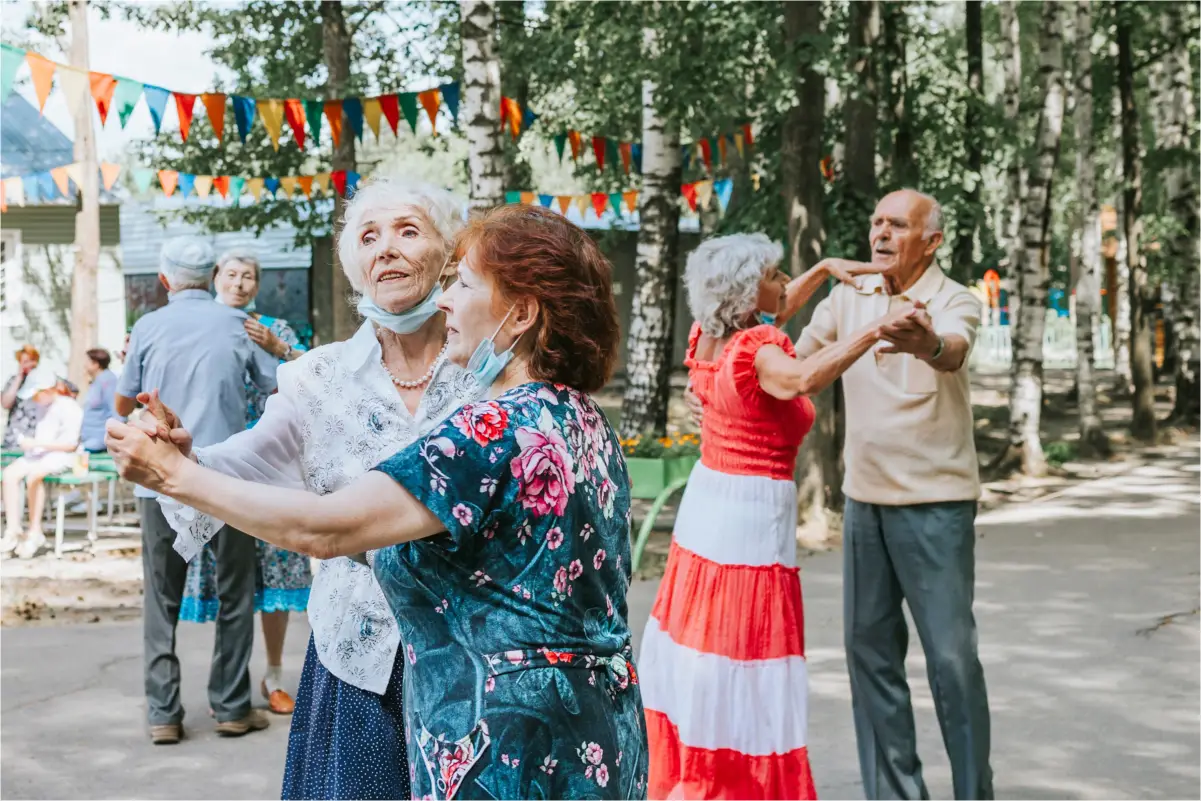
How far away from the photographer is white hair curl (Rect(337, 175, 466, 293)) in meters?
3.29

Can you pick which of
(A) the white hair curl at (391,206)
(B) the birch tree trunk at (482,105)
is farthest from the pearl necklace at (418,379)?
(B) the birch tree trunk at (482,105)

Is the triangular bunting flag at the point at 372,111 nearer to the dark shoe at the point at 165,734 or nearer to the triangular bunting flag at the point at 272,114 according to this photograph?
the triangular bunting flag at the point at 272,114

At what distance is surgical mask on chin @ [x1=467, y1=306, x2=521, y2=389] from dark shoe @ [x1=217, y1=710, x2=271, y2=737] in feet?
14.2

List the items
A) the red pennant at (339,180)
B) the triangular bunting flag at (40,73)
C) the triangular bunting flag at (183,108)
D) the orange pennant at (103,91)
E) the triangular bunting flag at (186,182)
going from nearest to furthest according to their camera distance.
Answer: the triangular bunting flag at (40,73) < the orange pennant at (103,91) < the triangular bunting flag at (183,108) < the red pennant at (339,180) < the triangular bunting flag at (186,182)

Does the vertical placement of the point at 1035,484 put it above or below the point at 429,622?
below

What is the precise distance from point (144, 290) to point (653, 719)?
31.2 meters

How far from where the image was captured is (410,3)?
871 inches

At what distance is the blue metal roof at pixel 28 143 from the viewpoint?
22.7 meters

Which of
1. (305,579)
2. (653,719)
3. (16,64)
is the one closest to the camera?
(653,719)

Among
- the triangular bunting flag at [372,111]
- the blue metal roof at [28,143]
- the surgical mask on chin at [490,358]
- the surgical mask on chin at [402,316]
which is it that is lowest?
the surgical mask on chin at [490,358]

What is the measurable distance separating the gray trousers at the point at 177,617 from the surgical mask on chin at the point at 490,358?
13.1 ft

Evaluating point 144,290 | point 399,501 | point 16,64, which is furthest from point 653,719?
point 144,290

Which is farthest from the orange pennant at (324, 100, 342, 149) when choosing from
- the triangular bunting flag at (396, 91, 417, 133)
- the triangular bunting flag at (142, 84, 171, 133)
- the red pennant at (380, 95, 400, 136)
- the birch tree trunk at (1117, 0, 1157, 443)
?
the birch tree trunk at (1117, 0, 1157, 443)

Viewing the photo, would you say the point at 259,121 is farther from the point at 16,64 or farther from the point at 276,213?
the point at 16,64
